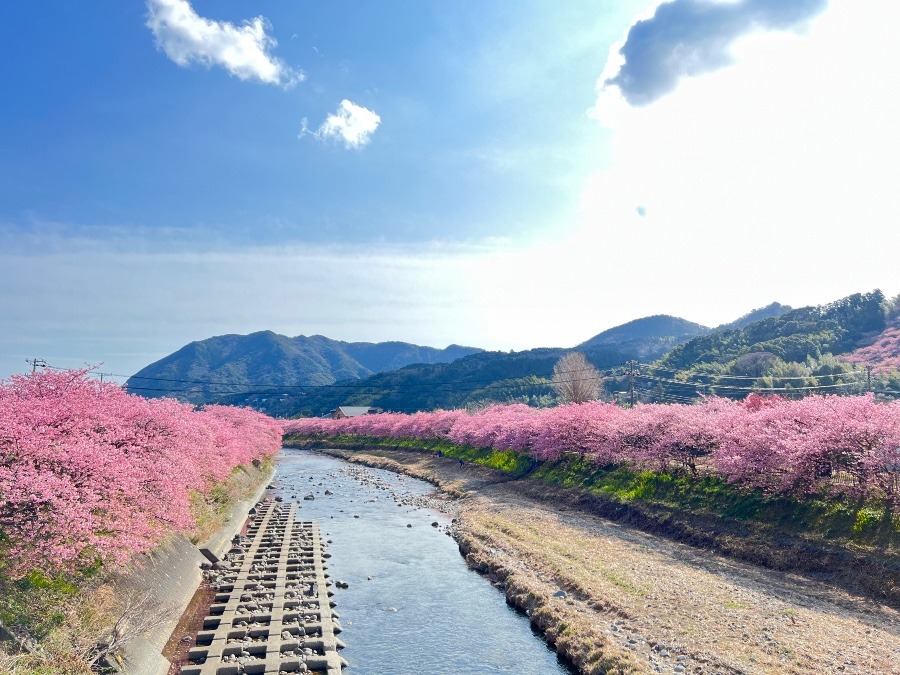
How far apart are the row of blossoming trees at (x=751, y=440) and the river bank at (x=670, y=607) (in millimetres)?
5659

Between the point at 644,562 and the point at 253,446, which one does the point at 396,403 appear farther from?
the point at 644,562

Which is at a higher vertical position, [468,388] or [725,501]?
[468,388]

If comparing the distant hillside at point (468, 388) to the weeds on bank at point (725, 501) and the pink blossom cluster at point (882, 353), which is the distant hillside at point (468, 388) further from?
the weeds on bank at point (725, 501)

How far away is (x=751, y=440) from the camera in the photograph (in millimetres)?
29359

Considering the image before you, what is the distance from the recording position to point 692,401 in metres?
97.5

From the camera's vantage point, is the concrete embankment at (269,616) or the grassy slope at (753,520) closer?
the concrete embankment at (269,616)

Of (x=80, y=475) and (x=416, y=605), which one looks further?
(x=416, y=605)

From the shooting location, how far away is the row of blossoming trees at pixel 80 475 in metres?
12.2

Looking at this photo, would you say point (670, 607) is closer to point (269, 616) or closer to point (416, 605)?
point (416, 605)

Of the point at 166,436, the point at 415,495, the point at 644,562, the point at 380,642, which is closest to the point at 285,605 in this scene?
the point at 380,642

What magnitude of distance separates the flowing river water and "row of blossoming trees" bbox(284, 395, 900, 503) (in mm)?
14992

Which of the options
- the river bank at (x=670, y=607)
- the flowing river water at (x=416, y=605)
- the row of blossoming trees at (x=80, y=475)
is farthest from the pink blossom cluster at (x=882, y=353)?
the row of blossoming trees at (x=80, y=475)

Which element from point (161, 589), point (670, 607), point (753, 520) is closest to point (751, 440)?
point (753, 520)

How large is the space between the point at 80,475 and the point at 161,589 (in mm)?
5915
